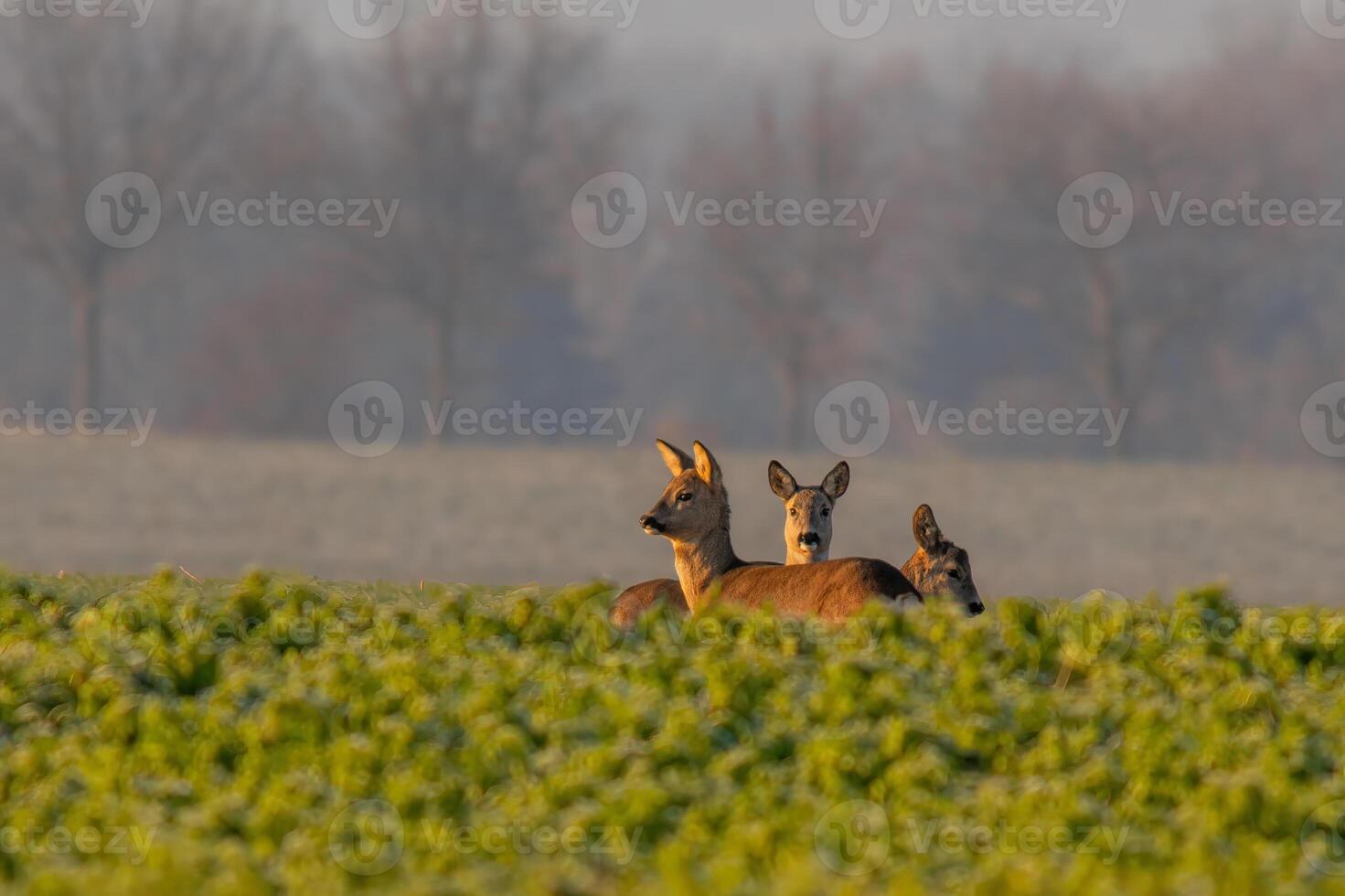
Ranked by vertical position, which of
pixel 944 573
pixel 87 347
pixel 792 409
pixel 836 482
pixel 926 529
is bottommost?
pixel 944 573

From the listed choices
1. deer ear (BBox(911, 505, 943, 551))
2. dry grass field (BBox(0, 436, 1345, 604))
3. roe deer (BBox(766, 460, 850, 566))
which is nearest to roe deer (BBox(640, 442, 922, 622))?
roe deer (BBox(766, 460, 850, 566))

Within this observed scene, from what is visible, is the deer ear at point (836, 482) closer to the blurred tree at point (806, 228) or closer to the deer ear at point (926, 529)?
the deer ear at point (926, 529)

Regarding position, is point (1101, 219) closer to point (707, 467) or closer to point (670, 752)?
point (707, 467)

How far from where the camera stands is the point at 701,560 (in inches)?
410

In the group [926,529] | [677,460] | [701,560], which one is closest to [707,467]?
[677,460]

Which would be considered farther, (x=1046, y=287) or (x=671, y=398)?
(x=671, y=398)

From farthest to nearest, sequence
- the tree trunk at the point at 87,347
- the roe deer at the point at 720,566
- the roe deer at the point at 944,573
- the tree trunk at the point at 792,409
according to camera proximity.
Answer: the tree trunk at the point at 792,409 → the tree trunk at the point at 87,347 → the roe deer at the point at 944,573 → the roe deer at the point at 720,566

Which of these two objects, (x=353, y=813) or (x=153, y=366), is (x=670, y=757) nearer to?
(x=353, y=813)

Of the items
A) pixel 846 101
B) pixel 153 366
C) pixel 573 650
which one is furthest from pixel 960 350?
pixel 573 650

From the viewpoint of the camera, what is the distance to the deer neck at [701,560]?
409 inches

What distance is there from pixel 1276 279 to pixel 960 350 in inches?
Result: 465

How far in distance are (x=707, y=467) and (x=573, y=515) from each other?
1972 centimetres

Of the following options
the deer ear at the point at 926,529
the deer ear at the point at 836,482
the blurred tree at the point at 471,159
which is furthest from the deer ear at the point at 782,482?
the blurred tree at the point at 471,159

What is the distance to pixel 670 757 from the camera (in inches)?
278
